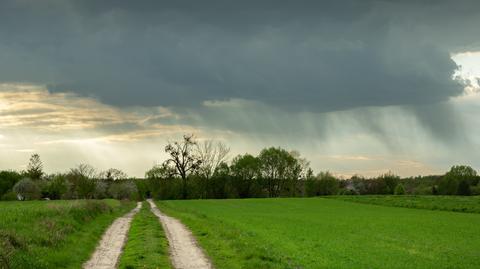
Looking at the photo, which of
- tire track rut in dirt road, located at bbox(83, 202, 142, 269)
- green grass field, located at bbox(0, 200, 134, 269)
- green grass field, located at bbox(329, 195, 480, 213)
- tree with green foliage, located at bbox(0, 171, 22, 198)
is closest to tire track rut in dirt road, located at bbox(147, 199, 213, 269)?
tire track rut in dirt road, located at bbox(83, 202, 142, 269)

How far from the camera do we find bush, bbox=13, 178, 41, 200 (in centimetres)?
13557

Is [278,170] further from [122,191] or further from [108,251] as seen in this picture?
[108,251]

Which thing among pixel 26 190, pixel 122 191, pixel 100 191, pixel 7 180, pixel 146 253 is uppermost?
pixel 7 180

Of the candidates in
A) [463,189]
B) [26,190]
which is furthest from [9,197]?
[463,189]

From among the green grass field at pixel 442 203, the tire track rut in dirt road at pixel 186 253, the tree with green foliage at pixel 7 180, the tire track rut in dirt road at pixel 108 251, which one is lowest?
the tire track rut in dirt road at pixel 108 251

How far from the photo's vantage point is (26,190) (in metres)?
136

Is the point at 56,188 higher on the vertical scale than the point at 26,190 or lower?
higher

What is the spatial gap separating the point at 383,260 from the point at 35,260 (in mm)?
15915

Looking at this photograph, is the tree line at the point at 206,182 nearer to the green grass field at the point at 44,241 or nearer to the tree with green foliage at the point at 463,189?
the tree with green foliage at the point at 463,189

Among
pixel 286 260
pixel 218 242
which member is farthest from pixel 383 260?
pixel 218 242

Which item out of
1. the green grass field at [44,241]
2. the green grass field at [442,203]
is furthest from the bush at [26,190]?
the green grass field at [44,241]

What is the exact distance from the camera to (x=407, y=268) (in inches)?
861

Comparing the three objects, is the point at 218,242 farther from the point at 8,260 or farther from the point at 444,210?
the point at 444,210

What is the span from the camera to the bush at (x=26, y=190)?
135575 millimetres
